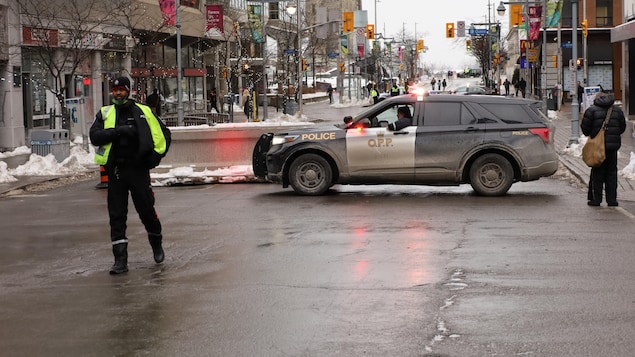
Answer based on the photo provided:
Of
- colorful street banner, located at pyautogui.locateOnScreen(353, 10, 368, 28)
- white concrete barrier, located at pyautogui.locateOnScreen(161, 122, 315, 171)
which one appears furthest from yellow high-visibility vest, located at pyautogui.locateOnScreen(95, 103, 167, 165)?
colorful street banner, located at pyautogui.locateOnScreen(353, 10, 368, 28)

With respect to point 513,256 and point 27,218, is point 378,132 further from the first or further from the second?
point 513,256

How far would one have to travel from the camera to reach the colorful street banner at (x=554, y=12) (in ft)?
163

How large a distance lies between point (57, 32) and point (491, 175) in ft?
73.0

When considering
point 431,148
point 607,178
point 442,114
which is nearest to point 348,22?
point 442,114

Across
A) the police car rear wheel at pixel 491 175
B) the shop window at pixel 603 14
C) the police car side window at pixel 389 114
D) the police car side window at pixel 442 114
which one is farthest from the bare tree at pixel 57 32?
the shop window at pixel 603 14

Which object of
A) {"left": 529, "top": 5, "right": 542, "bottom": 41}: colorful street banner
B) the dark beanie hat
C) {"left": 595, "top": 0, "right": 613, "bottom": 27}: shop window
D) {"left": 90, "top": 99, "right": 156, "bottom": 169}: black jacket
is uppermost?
{"left": 595, "top": 0, "right": 613, "bottom": 27}: shop window

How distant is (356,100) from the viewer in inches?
3696

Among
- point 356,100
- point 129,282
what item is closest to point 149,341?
point 129,282

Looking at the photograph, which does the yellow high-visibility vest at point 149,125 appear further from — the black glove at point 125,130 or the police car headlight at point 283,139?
the police car headlight at point 283,139

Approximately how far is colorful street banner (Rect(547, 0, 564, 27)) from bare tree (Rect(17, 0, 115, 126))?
22.7 m

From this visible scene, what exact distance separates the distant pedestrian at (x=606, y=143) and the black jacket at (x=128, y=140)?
7414 mm

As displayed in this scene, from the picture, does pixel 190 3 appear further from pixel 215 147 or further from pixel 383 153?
pixel 383 153

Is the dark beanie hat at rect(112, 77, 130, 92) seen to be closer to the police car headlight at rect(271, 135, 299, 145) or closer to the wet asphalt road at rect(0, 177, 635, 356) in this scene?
the wet asphalt road at rect(0, 177, 635, 356)

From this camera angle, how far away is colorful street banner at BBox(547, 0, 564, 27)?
163ft
